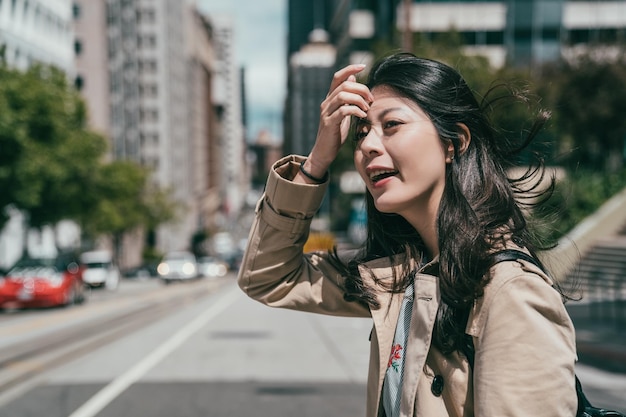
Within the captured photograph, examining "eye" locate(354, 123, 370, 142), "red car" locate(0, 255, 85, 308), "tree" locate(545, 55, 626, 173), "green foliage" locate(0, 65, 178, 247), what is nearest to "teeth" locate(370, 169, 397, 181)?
"eye" locate(354, 123, 370, 142)

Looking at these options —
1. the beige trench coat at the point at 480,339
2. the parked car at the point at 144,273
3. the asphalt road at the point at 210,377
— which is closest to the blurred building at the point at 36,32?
the parked car at the point at 144,273

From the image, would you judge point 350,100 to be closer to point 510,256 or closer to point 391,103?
point 391,103

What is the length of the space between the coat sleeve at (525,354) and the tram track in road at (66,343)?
9.25 m

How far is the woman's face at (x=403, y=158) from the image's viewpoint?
6.56 ft

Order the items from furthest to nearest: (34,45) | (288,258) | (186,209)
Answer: (186,209) < (34,45) < (288,258)

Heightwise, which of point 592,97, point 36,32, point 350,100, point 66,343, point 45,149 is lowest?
point 66,343

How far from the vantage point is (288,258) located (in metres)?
2.35

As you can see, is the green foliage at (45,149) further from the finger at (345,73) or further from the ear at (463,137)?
the ear at (463,137)

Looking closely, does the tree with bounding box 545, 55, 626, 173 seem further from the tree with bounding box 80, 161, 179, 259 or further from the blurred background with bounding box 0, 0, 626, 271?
the tree with bounding box 80, 161, 179, 259

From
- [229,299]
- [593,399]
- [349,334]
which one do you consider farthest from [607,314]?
[229,299]

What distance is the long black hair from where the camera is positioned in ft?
Result: 5.93

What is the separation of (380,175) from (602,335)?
13347mm

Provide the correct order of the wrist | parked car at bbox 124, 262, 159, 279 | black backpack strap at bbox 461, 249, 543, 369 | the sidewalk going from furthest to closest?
parked car at bbox 124, 262, 159, 279 → the sidewalk → the wrist → black backpack strap at bbox 461, 249, 543, 369

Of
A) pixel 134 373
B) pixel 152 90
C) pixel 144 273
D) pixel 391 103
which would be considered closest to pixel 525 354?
pixel 391 103
